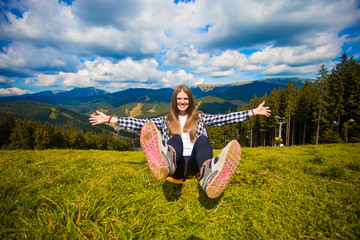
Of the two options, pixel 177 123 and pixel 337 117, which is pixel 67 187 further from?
pixel 337 117

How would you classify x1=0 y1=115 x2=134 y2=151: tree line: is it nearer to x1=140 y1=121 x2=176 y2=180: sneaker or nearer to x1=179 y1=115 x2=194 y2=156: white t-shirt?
x1=179 y1=115 x2=194 y2=156: white t-shirt

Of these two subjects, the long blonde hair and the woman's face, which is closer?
the long blonde hair

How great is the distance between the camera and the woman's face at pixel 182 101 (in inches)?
156

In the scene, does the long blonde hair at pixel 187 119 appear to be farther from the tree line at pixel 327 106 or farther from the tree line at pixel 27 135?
the tree line at pixel 27 135

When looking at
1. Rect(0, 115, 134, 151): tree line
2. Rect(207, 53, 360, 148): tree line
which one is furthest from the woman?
Rect(0, 115, 134, 151): tree line

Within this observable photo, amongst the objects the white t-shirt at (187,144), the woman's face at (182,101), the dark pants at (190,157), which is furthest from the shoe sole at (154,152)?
the woman's face at (182,101)

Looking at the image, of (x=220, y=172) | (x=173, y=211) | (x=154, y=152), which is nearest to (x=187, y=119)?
(x=154, y=152)

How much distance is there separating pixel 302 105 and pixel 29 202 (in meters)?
42.0

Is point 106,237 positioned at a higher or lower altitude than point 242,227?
higher

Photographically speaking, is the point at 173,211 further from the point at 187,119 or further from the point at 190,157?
the point at 187,119

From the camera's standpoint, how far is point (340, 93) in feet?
90.9

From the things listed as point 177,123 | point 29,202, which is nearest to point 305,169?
point 177,123

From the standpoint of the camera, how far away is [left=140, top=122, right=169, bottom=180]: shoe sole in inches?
93.0

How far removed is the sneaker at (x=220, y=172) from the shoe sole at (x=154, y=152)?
25.8 inches
